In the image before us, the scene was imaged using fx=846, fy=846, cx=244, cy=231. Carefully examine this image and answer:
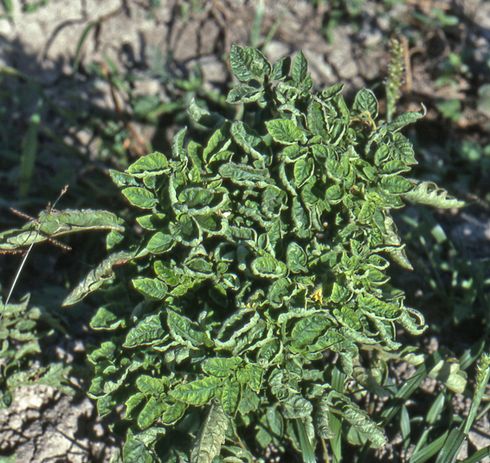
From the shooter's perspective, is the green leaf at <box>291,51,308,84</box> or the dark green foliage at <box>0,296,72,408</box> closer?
the green leaf at <box>291,51,308,84</box>

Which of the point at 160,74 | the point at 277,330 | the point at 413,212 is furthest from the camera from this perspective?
the point at 160,74

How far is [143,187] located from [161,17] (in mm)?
2067

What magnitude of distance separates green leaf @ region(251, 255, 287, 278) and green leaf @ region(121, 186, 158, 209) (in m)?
0.37

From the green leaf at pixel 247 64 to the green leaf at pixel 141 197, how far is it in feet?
1.45

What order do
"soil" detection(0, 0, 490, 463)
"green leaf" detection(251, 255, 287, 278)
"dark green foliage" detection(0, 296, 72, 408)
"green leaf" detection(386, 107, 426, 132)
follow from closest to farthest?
"green leaf" detection(251, 255, 287, 278)
"green leaf" detection(386, 107, 426, 132)
"dark green foliage" detection(0, 296, 72, 408)
"soil" detection(0, 0, 490, 463)

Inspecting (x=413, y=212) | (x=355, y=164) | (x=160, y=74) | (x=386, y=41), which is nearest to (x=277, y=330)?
(x=355, y=164)

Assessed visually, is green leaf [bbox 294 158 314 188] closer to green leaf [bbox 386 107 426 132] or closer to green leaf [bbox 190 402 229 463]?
green leaf [bbox 386 107 426 132]

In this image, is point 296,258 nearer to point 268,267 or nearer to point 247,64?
point 268,267

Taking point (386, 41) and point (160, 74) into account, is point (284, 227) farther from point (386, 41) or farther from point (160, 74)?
point (386, 41)

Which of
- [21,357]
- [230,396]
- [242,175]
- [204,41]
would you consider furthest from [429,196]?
[204,41]

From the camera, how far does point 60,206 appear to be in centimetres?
368

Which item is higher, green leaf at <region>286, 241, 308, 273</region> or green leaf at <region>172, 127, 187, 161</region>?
green leaf at <region>172, 127, 187, 161</region>

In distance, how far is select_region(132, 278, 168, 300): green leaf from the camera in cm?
242

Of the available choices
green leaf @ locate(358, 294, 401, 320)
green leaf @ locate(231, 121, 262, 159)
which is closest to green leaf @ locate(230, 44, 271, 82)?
green leaf @ locate(231, 121, 262, 159)
